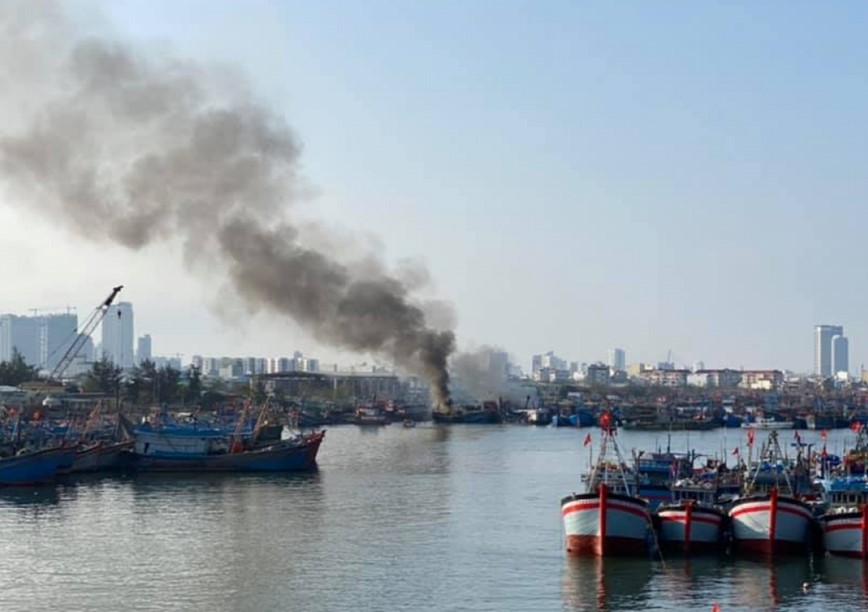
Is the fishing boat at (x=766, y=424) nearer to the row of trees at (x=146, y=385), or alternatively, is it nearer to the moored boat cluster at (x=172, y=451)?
the row of trees at (x=146, y=385)

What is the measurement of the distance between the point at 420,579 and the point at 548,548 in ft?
16.9

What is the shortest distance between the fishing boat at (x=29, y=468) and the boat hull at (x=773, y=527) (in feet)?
93.0

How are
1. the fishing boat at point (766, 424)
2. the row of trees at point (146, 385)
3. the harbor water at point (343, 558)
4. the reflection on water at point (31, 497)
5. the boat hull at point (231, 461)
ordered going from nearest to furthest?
1. the harbor water at point (343, 558)
2. the reflection on water at point (31, 497)
3. the boat hull at point (231, 461)
4. the row of trees at point (146, 385)
5. the fishing boat at point (766, 424)

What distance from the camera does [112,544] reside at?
3594 cm

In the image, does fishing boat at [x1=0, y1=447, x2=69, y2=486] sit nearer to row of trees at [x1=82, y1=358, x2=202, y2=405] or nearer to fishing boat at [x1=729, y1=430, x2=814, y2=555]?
fishing boat at [x1=729, y1=430, x2=814, y2=555]

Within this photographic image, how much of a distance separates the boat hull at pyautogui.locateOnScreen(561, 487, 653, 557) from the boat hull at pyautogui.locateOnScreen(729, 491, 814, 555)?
87.4 inches

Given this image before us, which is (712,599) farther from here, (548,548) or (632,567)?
(548,548)

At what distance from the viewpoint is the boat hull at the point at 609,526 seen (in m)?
32.9

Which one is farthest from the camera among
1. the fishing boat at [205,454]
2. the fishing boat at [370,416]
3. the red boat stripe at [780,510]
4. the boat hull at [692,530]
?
the fishing boat at [370,416]

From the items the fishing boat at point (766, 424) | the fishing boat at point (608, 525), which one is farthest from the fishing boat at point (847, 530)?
the fishing boat at point (766, 424)

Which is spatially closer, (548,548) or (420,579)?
(420,579)

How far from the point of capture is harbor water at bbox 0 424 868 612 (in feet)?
93.6

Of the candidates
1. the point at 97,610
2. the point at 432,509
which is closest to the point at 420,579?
the point at 97,610

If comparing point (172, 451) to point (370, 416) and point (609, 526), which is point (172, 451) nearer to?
point (609, 526)
